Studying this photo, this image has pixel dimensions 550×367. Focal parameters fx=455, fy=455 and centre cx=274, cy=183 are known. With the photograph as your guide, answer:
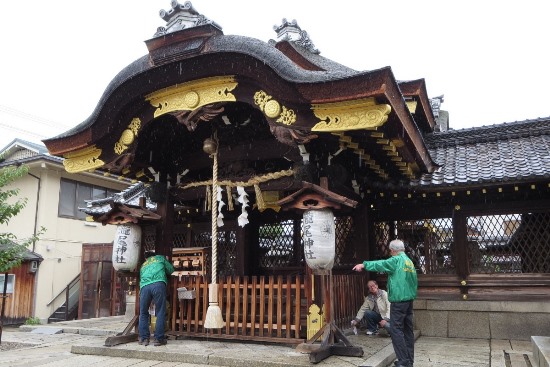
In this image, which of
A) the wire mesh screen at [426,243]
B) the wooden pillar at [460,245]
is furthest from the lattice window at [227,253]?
the wooden pillar at [460,245]

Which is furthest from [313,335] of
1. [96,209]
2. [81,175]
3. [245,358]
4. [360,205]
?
[81,175]

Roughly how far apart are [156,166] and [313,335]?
4457 mm

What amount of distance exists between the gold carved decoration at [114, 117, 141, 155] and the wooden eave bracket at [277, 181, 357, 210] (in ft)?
10.3

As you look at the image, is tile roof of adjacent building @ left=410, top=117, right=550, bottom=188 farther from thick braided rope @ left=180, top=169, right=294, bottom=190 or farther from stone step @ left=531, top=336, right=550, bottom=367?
stone step @ left=531, top=336, right=550, bottom=367

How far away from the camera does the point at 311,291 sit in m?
6.83

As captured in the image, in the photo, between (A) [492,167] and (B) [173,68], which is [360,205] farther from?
(B) [173,68]

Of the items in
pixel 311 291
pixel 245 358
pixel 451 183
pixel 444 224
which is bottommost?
pixel 245 358

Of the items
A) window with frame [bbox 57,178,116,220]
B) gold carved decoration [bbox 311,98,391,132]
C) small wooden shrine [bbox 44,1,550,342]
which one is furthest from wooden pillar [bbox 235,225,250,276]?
window with frame [bbox 57,178,116,220]

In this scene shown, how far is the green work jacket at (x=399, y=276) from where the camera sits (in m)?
5.76

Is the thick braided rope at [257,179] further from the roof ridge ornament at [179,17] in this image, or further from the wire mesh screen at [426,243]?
the wire mesh screen at [426,243]

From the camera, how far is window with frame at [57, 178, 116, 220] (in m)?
17.8

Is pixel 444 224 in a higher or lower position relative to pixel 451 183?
lower

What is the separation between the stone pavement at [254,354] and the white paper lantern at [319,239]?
129 cm

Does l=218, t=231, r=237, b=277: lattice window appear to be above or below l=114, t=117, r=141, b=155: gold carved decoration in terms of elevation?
below
